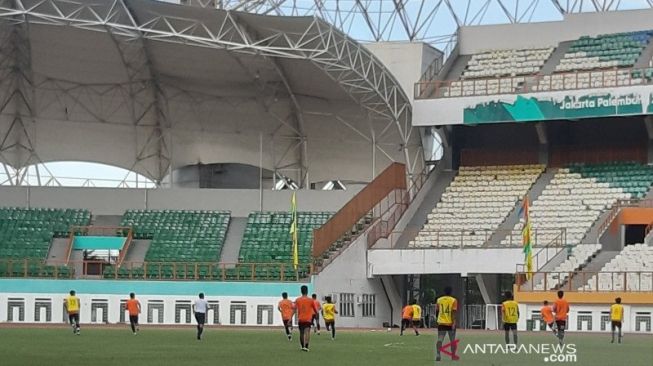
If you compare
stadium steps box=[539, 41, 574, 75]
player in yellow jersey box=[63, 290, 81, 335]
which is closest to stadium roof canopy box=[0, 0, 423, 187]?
stadium steps box=[539, 41, 574, 75]

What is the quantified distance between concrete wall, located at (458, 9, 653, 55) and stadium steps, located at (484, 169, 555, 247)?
732 centimetres

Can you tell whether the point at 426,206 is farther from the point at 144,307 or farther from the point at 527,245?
the point at 144,307

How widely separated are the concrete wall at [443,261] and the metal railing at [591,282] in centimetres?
346

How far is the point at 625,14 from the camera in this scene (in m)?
70.4

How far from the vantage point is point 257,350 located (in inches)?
1443

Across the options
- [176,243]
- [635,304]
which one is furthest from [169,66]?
[635,304]

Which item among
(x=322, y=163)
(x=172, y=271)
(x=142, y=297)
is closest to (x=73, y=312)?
(x=142, y=297)

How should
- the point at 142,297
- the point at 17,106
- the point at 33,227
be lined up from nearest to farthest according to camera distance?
the point at 142,297
the point at 33,227
the point at 17,106

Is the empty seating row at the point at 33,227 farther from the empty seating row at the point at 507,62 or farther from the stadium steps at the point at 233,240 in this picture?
the empty seating row at the point at 507,62

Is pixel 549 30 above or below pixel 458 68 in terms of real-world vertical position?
above

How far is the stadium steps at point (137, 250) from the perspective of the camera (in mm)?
67500

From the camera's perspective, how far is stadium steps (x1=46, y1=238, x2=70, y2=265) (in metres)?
67.4

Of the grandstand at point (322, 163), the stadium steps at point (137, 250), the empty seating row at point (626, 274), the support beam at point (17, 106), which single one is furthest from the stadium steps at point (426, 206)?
the support beam at point (17, 106)

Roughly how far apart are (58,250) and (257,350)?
3341 cm
